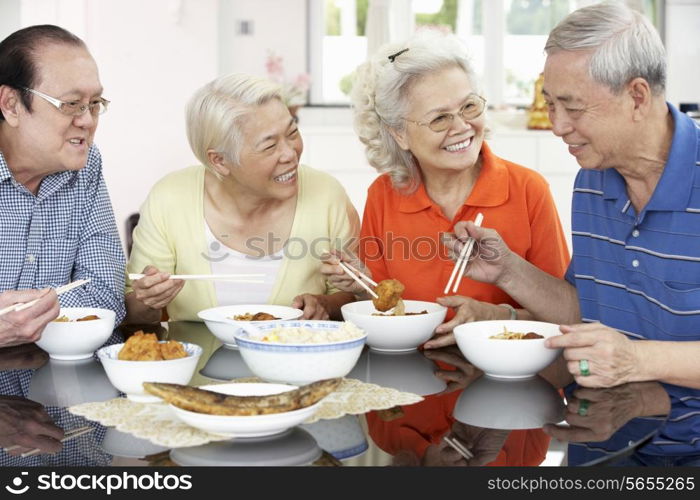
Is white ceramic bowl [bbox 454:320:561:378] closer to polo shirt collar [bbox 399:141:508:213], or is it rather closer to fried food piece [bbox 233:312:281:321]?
fried food piece [bbox 233:312:281:321]

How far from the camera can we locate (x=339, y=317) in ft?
8.08

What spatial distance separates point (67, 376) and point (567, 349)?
38.8 inches

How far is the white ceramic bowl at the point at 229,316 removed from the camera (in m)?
1.99

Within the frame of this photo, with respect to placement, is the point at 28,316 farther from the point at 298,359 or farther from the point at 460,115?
the point at 460,115

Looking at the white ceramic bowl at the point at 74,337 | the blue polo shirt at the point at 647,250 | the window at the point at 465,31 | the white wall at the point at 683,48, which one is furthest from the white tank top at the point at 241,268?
the white wall at the point at 683,48

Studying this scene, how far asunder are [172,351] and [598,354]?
0.79m

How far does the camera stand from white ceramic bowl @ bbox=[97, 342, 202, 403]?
156 centimetres

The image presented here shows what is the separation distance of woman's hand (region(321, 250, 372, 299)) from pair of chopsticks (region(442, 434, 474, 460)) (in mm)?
962

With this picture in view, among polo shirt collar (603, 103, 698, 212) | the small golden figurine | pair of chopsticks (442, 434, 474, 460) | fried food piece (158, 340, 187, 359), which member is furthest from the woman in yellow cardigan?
the small golden figurine

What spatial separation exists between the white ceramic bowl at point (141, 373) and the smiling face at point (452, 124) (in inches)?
43.5

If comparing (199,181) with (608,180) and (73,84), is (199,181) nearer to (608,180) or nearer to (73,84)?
(73,84)

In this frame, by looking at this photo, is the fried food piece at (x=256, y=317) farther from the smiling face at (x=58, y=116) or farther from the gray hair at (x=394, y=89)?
the gray hair at (x=394, y=89)

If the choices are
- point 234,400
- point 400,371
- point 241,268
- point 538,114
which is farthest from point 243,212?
point 538,114

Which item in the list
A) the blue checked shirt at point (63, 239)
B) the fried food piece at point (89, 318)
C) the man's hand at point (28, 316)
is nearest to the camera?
the man's hand at point (28, 316)
